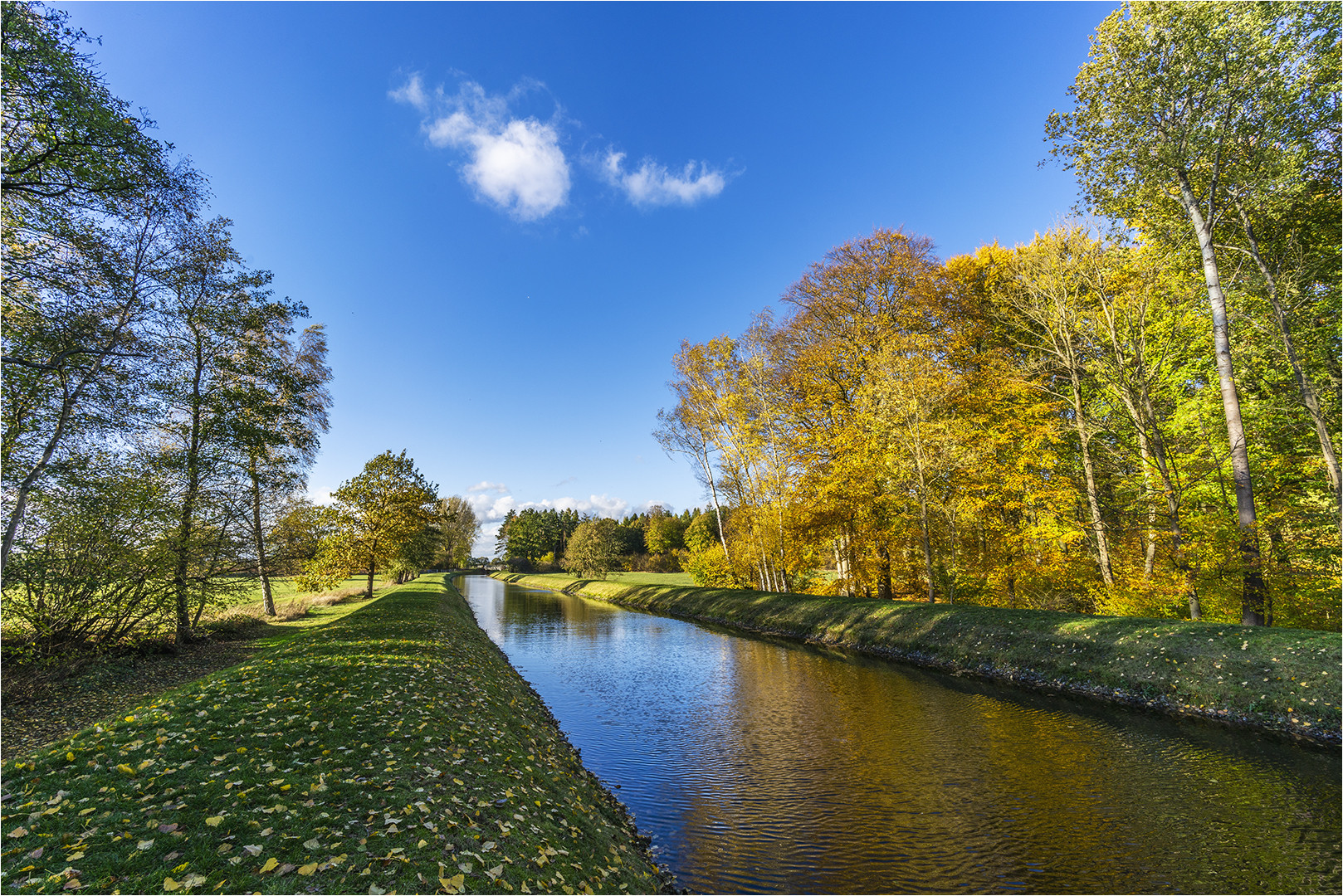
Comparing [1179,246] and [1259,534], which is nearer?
[1259,534]

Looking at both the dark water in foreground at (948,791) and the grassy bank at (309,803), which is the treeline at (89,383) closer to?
the grassy bank at (309,803)

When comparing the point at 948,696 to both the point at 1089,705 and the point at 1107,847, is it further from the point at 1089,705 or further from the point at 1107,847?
the point at 1107,847

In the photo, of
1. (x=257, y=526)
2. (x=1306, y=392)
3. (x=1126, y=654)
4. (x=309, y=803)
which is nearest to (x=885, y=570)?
(x=1126, y=654)

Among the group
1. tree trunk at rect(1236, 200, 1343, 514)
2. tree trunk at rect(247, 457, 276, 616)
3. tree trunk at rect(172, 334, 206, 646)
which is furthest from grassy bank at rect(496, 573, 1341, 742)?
tree trunk at rect(172, 334, 206, 646)

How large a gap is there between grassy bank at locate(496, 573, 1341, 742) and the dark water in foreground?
3.15 ft

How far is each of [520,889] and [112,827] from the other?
11.1ft

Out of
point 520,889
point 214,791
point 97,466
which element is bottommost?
point 520,889

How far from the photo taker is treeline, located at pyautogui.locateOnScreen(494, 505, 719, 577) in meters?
65.9

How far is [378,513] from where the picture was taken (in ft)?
104

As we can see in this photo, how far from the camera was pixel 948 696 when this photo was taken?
538 inches

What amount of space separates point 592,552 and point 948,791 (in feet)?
196

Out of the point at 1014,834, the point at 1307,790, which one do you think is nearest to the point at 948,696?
the point at 1307,790

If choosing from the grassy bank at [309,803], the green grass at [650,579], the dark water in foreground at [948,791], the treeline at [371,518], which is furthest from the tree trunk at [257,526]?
the green grass at [650,579]

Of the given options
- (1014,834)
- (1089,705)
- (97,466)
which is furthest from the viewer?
(1089,705)
